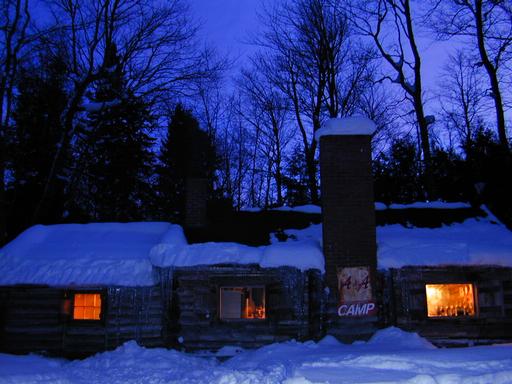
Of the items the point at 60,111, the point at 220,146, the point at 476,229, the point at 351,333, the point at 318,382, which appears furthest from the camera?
the point at 220,146

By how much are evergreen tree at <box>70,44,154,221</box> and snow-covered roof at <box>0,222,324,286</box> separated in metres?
9.26

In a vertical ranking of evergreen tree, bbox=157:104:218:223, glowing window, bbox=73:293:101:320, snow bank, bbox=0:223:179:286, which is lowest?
glowing window, bbox=73:293:101:320

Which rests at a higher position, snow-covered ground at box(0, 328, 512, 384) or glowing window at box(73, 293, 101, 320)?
glowing window at box(73, 293, 101, 320)

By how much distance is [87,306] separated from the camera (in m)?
12.3

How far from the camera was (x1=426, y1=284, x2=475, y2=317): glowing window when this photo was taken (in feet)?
38.1

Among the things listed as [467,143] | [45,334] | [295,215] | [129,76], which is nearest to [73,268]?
[45,334]

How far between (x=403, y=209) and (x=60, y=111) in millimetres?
19277

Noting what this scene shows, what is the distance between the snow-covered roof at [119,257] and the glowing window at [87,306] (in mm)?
923

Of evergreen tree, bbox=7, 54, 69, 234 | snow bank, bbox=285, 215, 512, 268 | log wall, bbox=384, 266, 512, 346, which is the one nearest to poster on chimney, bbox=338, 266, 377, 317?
log wall, bbox=384, 266, 512, 346

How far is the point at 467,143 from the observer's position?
1017 inches

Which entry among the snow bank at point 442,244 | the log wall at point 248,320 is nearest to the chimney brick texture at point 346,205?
the snow bank at point 442,244

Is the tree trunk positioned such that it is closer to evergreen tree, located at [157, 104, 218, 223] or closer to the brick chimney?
the brick chimney

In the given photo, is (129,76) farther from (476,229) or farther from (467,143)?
(467,143)

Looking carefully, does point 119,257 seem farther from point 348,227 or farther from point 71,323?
point 348,227
